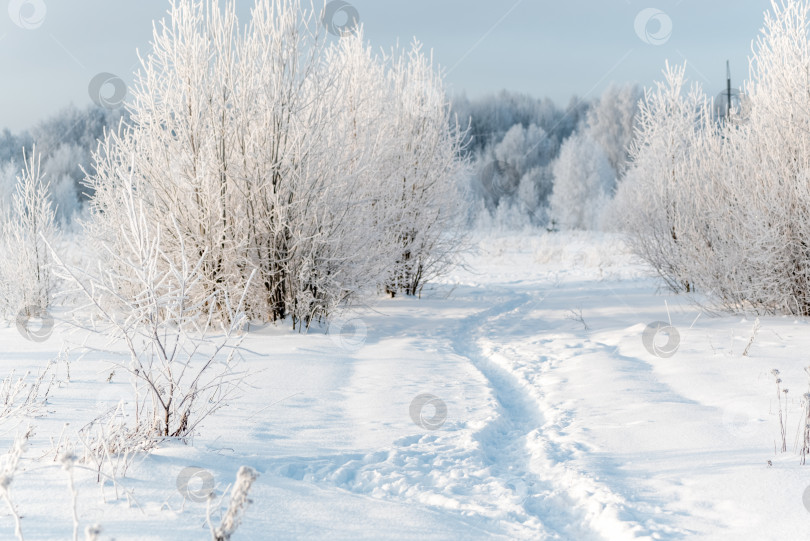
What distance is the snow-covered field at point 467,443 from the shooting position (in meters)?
2.46

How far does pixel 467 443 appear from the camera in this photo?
373cm

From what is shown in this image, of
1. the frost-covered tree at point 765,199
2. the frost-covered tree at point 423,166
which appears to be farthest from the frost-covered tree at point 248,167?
the frost-covered tree at point 765,199

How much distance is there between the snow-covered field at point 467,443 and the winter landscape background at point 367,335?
0.02 m

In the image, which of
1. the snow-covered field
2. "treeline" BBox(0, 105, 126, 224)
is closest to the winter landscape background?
the snow-covered field

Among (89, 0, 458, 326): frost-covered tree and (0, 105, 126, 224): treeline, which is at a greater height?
(0, 105, 126, 224): treeline

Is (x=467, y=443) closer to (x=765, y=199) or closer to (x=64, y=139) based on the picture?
(x=765, y=199)

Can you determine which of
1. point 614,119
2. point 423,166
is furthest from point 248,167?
point 614,119

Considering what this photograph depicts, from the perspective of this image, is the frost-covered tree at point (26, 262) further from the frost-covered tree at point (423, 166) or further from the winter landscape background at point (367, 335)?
the frost-covered tree at point (423, 166)

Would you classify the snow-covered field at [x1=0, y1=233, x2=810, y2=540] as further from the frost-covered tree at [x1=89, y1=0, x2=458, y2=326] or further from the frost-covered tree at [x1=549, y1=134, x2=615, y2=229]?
the frost-covered tree at [x1=549, y1=134, x2=615, y2=229]

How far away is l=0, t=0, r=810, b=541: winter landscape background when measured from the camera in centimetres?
267

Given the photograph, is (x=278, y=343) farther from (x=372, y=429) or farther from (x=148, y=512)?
(x=148, y=512)

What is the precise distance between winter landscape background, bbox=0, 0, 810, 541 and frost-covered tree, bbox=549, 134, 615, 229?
24895 mm

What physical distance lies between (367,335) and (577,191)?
3520 centimetres

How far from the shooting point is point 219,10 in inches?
279
